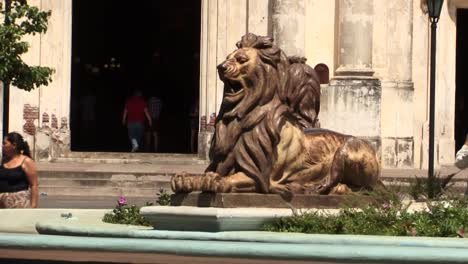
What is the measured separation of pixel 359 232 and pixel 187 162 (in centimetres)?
2146

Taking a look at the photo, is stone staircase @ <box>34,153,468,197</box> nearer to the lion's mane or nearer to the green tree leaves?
the green tree leaves

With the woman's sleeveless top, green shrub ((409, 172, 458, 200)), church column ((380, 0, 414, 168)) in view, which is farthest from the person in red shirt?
green shrub ((409, 172, 458, 200))

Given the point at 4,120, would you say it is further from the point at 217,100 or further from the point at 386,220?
the point at 386,220

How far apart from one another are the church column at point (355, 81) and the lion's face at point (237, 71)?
20.2 meters

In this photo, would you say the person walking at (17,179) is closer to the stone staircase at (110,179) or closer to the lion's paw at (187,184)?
the lion's paw at (187,184)

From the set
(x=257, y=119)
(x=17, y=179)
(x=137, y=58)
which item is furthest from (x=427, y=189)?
(x=137, y=58)

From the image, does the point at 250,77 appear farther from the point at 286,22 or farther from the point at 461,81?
the point at 461,81

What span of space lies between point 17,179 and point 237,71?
5.27 meters

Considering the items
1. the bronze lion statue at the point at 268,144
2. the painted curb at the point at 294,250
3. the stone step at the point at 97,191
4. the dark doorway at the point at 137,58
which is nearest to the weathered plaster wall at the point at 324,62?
the stone step at the point at 97,191

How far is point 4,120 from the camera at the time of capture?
1300 inches

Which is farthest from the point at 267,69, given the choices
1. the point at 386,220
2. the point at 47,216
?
the point at 47,216

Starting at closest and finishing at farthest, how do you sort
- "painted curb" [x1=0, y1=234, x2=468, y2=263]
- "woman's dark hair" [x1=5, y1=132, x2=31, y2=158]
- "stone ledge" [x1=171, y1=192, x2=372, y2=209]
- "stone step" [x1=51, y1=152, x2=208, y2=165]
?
1. "painted curb" [x1=0, y1=234, x2=468, y2=263]
2. "stone ledge" [x1=171, y1=192, x2=372, y2=209]
3. "woman's dark hair" [x1=5, y1=132, x2=31, y2=158]
4. "stone step" [x1=51, y1=152, x2=208, y2=165]

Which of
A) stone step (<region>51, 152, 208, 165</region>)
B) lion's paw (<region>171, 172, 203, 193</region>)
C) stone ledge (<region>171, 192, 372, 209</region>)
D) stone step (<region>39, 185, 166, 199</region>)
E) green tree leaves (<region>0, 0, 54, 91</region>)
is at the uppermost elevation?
green tree leaves (<region>0, 0, 54, 91</region>)

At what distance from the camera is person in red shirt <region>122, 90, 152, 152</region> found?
36969 mm
